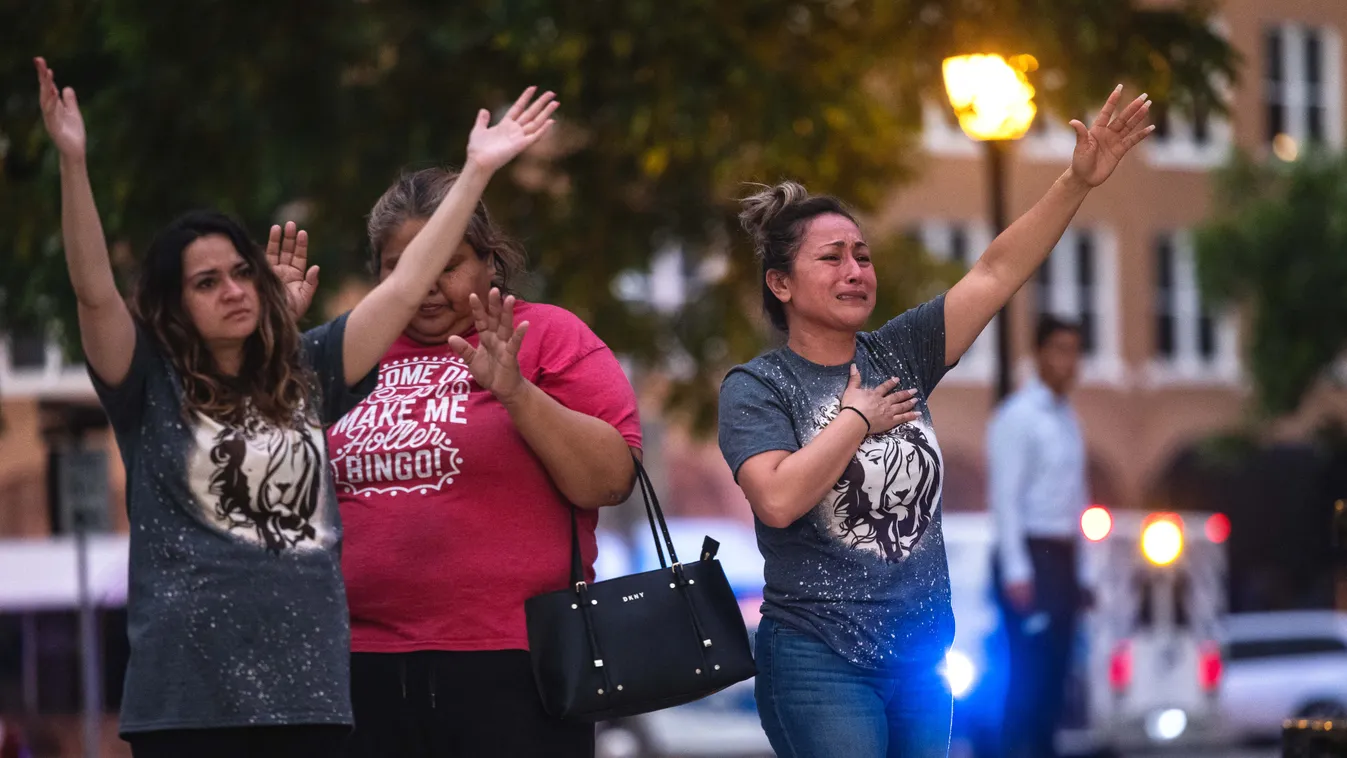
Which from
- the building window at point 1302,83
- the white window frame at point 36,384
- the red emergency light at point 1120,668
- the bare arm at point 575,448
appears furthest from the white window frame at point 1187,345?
the bare arm at point 575,448

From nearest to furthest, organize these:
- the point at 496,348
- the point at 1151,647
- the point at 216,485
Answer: the point at 216,485, the point at 496,348, the point at 1151,647

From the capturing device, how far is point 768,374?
4.89 metres

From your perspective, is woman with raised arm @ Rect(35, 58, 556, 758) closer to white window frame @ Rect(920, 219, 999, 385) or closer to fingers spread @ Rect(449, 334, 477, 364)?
fingers spread @ Rect(449, 334, 477, 364)

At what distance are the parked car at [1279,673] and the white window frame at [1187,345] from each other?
39.7 ft

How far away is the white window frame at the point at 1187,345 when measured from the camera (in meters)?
36.9

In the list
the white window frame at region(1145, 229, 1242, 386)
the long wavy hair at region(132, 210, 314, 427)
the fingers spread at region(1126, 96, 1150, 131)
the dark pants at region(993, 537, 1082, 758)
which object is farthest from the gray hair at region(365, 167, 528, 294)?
the white window frame at region(1145, 229, 1242, 386)

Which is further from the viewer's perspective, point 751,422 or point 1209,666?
point 1209,666

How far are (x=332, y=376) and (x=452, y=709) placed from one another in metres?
0.80

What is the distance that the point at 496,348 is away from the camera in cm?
450

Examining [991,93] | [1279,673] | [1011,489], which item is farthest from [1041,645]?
[1279,673]

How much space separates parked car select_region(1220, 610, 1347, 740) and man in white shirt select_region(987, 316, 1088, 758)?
1351 centimetres

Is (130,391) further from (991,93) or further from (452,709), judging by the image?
(991,93)

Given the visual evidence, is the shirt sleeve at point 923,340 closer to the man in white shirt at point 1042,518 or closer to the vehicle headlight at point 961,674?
the man in white shirt at point 1042,518

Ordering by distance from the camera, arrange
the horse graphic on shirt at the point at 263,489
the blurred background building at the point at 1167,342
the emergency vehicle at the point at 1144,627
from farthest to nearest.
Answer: the blurred background building at the point at 1167,342, the emergency vehicle at the point at 1144,627, the horse graphic on shirt at the point at 263,489
